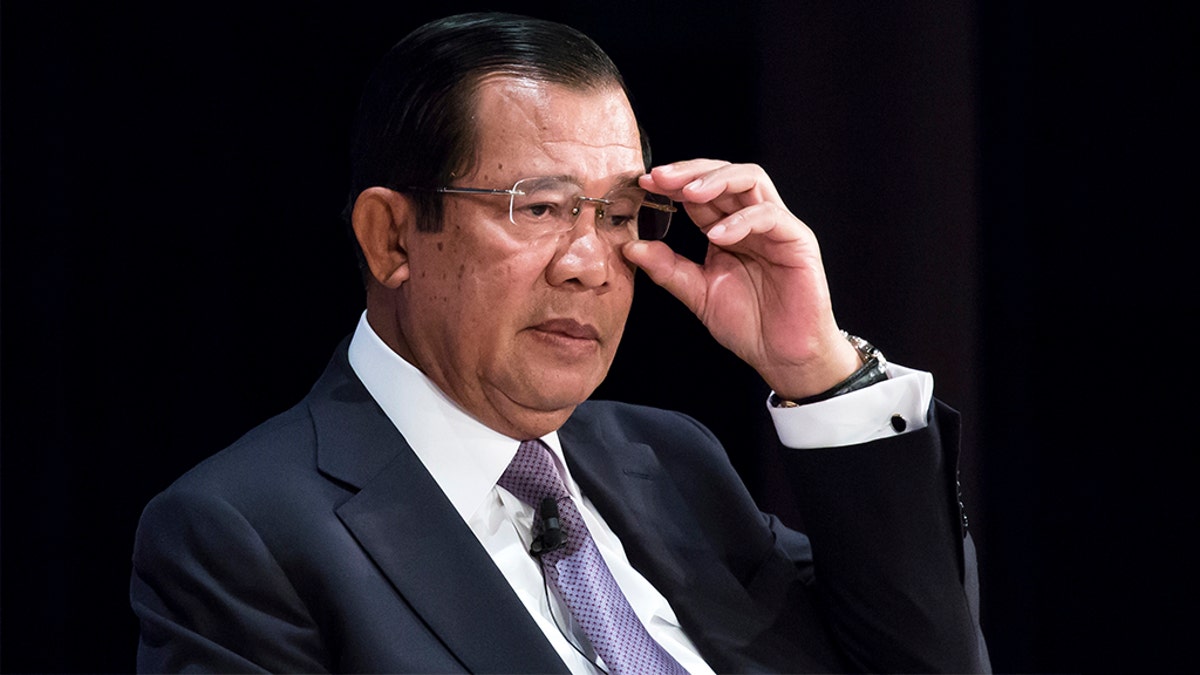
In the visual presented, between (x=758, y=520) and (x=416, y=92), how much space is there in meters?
0.87

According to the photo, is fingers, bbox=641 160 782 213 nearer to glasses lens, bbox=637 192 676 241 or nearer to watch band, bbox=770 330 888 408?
glasses lens, bbox=637 192 676 241

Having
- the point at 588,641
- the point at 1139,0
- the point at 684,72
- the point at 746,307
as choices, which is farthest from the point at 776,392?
the point at 1139,0

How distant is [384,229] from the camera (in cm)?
182

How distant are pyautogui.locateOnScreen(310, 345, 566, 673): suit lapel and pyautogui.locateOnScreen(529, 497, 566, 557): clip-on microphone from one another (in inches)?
4.4

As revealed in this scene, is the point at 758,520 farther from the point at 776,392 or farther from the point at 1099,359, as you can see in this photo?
the point at 1099,359

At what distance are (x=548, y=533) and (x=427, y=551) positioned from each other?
19 cm

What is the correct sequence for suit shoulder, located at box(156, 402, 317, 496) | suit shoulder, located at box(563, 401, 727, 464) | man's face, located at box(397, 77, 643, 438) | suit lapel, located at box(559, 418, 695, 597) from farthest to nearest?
suit shoulder, located at box(563, 401, 727, 464) → suit lapel, located at box(559, 418, 695, 597) → man's face, located at box(397, 77, 643, 438) → suit shoulder, located at box(156, 402, 317, 496)

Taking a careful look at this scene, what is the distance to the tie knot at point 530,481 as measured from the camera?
184 cm

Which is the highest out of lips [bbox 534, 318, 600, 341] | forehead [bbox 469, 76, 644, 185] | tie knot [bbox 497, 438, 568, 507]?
forehead [bbox 469, 76, 644, 185]

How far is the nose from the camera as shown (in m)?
1.76

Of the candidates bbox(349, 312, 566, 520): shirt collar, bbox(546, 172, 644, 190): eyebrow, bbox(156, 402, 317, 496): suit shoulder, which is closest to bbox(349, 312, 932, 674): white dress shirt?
bbox(349, 312, 566, 520): shirt collar

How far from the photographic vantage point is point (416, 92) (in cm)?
179

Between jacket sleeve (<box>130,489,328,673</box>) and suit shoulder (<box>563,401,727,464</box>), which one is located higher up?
jacket sleeve (<box>130,489,328,673</box>)

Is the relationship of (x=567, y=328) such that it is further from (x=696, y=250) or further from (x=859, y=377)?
(x=696, y=250)
